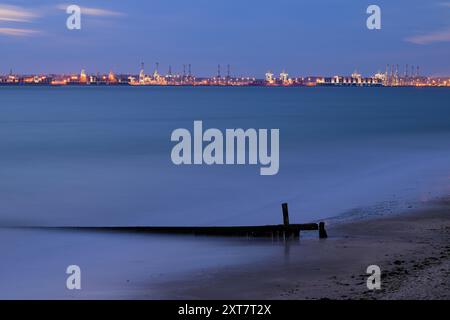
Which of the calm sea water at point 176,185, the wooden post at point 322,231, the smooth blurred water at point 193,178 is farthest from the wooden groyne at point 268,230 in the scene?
the smooth blurred water at point 193,178

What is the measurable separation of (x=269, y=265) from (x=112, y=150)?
36.0m

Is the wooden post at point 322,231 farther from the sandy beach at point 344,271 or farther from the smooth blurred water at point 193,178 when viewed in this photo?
the smooth blurred water at point 193,178

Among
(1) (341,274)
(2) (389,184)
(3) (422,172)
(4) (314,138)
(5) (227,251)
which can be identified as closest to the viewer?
(1) (341,274)

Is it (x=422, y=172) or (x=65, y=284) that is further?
(x=422, y=172)

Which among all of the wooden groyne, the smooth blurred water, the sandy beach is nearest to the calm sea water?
the smooth blurred water

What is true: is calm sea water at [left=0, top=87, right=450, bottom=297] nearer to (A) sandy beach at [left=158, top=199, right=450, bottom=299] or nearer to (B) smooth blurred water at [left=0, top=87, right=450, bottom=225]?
(B) smooth blurred water at [left=0, top=87, right=450, bottom=225]

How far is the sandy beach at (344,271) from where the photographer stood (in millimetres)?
12461

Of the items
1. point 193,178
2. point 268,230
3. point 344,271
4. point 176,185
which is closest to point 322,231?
point 268,230

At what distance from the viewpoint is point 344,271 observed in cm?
1419

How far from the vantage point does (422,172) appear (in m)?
34.0

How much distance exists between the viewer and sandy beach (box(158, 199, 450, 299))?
12.5m

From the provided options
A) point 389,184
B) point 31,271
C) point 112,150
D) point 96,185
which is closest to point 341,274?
point 31,271
